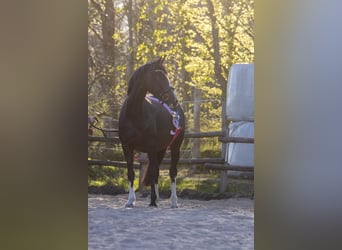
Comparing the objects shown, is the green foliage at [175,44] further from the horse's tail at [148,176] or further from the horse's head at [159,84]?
the horse's tail at [148,176]

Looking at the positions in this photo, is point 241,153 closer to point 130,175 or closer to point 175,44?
point 130,175

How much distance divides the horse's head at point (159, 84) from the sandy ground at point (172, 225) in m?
1.13

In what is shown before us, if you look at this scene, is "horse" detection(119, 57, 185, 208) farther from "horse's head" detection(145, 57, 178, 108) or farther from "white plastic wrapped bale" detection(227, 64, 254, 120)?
"white plastic wrapped bale" detection(227, 64, 254, 120)

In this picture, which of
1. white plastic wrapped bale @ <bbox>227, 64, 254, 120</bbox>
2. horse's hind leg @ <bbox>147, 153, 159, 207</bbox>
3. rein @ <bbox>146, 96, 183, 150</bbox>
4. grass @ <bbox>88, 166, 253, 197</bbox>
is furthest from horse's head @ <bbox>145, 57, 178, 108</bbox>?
grass @ <bbox>88, 166, 253, 197</bbox>

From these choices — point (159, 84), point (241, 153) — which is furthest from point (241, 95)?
point (159, 84)

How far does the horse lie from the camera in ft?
21.1

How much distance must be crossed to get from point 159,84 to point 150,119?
18.1 inches

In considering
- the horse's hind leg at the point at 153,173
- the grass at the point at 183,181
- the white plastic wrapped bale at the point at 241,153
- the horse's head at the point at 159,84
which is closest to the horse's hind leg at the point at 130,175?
the horse's hind leg at the point at 153,173

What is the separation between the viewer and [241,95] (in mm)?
7824

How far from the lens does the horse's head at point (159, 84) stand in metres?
6.37

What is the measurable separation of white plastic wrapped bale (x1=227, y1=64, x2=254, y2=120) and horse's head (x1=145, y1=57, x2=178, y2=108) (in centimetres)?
158
